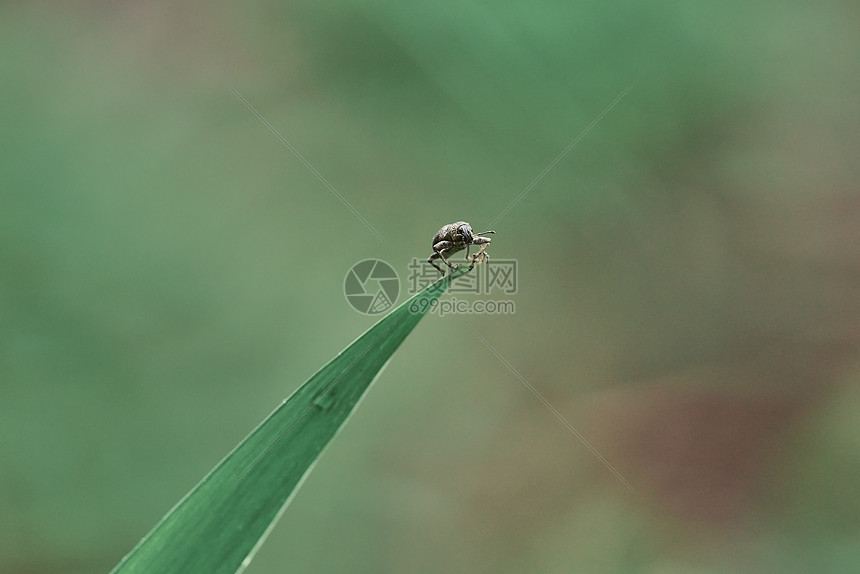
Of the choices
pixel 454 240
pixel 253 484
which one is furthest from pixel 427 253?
pixel 253 484

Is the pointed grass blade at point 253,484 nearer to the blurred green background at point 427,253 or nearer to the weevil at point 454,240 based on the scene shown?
the weevil at point 454,240

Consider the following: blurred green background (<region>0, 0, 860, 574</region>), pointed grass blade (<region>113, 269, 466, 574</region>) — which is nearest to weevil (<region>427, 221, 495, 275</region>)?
blurred green background (<region>0, 0, 860, 574</region>)

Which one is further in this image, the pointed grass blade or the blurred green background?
the blurred green background

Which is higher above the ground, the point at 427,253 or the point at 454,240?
the point at 427,253

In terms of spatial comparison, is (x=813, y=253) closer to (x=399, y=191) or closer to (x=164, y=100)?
(x=399, y=191)

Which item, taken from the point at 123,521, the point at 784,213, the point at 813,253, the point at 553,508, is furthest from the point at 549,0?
the point at 123,521

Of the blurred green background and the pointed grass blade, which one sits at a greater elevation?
the blurred green background

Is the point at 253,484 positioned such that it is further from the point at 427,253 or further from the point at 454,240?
the point at 427,253

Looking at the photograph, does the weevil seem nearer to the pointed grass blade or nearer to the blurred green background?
the blurred green background
